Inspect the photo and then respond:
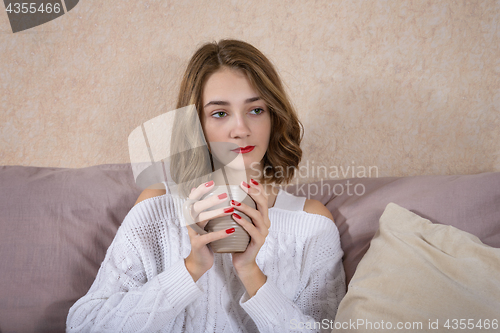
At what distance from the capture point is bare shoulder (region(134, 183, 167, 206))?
3.46 feet

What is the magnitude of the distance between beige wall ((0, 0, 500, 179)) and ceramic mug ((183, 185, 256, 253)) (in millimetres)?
804

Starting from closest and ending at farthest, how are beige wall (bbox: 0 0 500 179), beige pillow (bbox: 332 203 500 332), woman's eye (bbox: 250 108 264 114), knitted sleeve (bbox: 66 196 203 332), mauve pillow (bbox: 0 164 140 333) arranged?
beige pillow (bbox: 332 203 500 332) → knitted sleeve (bbox: 66 196 203 332) → mauve pillow (bbox: 0 164 140 333) → woman's eye (bbox: 250 108 264 114) → beige wall (bbox: 0 0 500 179)

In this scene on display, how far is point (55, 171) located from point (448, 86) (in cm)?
146

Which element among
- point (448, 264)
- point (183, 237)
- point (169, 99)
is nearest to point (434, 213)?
point (448, 264)

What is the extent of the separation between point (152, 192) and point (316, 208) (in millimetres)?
539

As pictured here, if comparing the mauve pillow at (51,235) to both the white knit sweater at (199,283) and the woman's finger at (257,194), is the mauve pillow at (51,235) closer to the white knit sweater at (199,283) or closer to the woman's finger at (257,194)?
the white knit sweater at (199,283)

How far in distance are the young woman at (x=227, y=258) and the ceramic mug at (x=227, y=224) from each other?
3 cm

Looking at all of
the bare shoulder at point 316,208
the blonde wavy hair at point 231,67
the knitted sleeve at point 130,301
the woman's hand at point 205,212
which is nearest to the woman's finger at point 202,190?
the woman's hand at point 205,212

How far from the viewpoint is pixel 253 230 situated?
735mm

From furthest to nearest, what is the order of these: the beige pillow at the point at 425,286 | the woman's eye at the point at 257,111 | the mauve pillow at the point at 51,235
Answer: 1. the woman's eye at the point at 257,111
2. the mauve pillow at the point at 51,235
3. the beige pillow at the point at 425,286

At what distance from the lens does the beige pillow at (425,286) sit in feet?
2.15

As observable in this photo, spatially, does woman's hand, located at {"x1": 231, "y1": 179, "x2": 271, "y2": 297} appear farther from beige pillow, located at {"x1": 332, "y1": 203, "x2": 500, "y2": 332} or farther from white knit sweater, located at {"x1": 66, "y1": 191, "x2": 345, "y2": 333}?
beige pillow, located at {"x1": 332, "y1": 203, "x2": 500, "y2": 332}

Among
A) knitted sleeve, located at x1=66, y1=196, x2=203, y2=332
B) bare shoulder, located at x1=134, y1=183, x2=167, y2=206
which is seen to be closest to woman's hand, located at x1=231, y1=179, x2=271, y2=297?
knitted sleeve, located at x1=66, y1=196, x2=203, y2=332

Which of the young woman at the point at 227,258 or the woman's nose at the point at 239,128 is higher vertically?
the woman's nose at the point at 239,128
